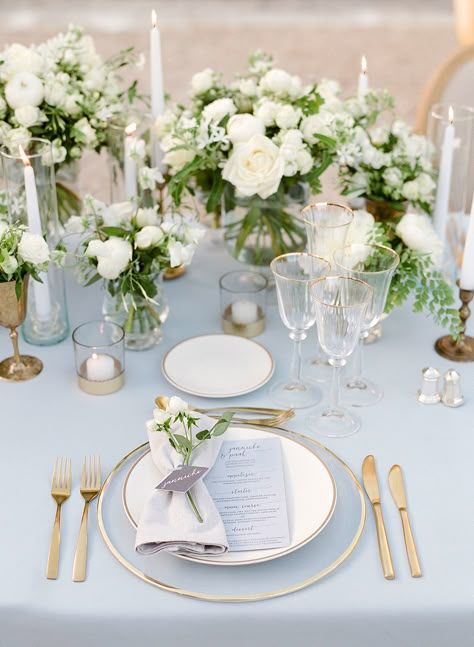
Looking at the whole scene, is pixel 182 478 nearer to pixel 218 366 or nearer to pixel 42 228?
pixel 218 366

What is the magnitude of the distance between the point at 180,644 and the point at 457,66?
6.23ft

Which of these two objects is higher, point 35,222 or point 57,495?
point 35,222

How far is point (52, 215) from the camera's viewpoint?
1645 millimetres

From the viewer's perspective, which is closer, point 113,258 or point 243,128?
point 113,258

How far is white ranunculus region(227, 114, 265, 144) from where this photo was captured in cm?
155

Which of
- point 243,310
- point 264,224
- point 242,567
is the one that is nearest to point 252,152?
point 264,224

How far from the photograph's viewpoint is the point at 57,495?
3.99 ft

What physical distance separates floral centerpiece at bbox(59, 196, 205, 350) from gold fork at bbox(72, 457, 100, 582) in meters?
0.31

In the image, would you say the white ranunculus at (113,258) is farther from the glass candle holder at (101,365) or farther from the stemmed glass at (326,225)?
the stemmed glass at (326,225)

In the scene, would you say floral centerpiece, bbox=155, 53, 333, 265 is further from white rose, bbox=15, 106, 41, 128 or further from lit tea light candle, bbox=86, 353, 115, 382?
lit tea light candle, bbox=86, 353, 115, 382

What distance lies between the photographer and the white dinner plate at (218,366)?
4.80 feet

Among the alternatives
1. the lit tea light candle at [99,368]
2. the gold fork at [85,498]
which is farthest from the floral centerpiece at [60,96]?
the gold fork at [85,498]

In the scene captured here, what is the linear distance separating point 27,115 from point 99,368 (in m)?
0.55

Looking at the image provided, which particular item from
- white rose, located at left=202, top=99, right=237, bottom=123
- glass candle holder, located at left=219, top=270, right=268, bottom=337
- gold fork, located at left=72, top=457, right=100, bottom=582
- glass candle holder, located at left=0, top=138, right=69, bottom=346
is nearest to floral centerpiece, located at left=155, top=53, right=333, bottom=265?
white rose, located at left=202, top=99, right=237, bottom=123
